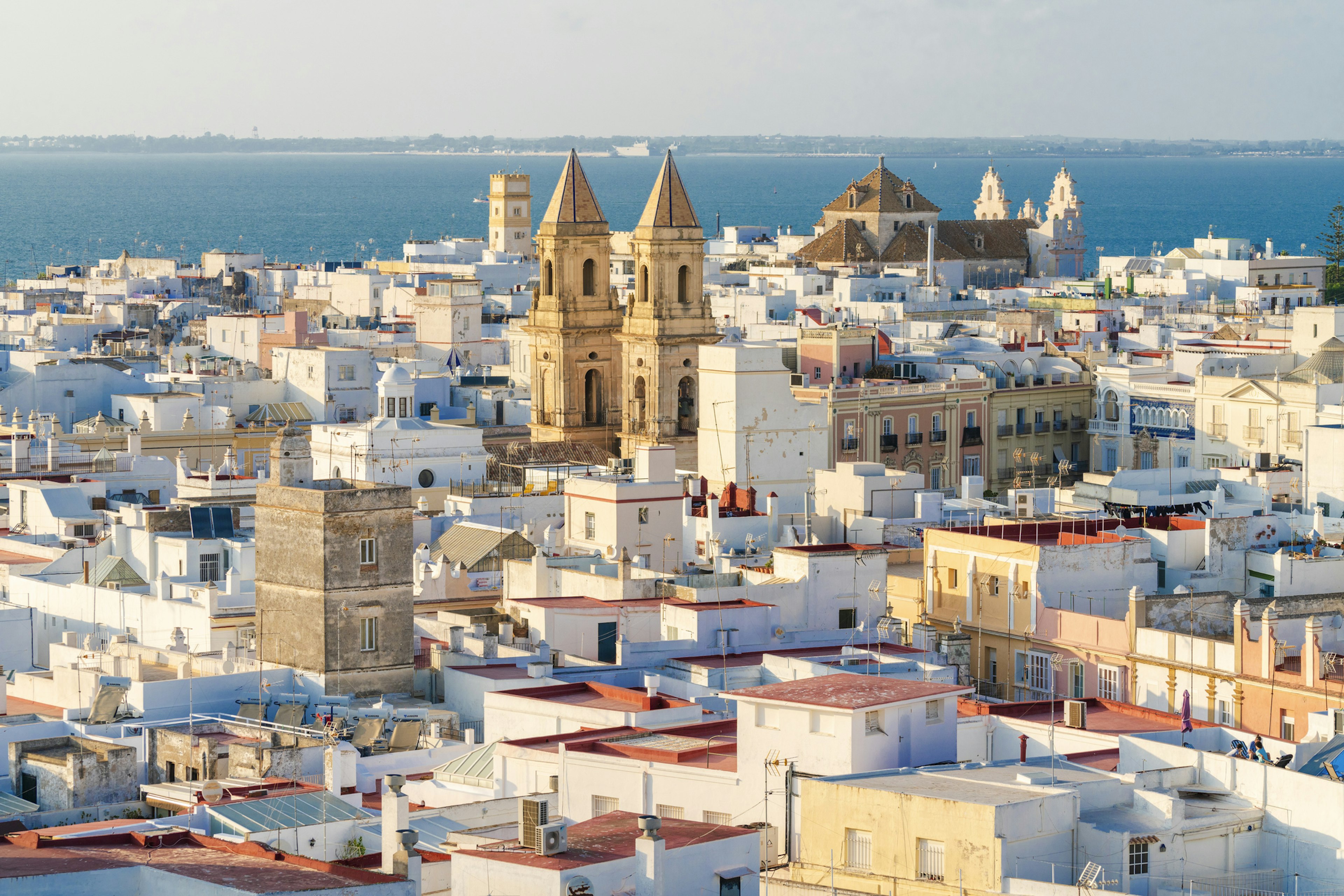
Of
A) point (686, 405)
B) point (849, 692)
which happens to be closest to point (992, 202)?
point (686, 405)

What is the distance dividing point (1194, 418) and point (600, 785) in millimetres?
39043

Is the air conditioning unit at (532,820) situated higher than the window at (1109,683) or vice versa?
the air conditioning unit at (532,820)

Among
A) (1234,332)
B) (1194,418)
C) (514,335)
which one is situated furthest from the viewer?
(514,335)

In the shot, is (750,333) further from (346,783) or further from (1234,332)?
(346,783)

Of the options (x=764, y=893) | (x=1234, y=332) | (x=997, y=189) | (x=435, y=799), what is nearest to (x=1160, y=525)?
(x=435, y=799)

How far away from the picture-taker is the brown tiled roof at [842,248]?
116562 mm

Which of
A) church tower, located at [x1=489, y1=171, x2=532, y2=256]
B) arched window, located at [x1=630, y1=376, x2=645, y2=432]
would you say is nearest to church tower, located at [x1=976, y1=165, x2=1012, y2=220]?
church tower, located at [x1=489, y1=171, x2=532, y2=256]

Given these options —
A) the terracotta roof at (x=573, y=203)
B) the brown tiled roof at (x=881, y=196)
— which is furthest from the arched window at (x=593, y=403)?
the brown tiled roof at (x=881, y=196)

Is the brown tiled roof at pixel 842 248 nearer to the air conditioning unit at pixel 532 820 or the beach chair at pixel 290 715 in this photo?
the beach chair at pixel 290 715

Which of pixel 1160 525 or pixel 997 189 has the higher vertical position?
pixel 997 189

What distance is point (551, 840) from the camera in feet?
78.9

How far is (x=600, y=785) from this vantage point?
94.0ft

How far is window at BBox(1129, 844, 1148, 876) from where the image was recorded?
2481 cm

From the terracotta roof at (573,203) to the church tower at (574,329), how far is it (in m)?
0.02
